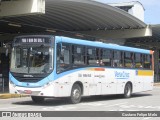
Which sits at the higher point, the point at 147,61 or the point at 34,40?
the point at 34,40

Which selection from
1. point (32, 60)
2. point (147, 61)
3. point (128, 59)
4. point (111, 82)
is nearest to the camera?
point (32, 60)

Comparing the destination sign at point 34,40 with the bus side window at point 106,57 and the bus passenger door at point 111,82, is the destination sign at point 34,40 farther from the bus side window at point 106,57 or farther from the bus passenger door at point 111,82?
the bus passenger door at point 111,82

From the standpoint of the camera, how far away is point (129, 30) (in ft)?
137

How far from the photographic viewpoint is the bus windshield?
17750 mm

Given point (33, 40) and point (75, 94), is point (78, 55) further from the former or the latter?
point (33, 40)

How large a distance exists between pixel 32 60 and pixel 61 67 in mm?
1295

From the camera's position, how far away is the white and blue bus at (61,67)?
1769 centimetres

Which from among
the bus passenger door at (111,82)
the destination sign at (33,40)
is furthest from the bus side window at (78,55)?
the bus passenger door at (111,82)

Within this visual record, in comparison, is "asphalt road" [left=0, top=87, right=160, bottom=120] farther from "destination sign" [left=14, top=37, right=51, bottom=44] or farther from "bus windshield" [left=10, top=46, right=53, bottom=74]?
"destination sign" [left=14, top=37, right=51, bottom=44]

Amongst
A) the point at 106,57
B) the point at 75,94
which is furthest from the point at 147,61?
the point at 75,94

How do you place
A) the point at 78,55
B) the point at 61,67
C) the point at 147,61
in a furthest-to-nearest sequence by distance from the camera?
the point at 147,61, the point at 78,55, the point at 61,67

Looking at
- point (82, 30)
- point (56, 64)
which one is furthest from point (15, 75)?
point (82, 30)

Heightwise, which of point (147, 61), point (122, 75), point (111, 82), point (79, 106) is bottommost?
point (79, 106)

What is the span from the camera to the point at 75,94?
62.7ft
